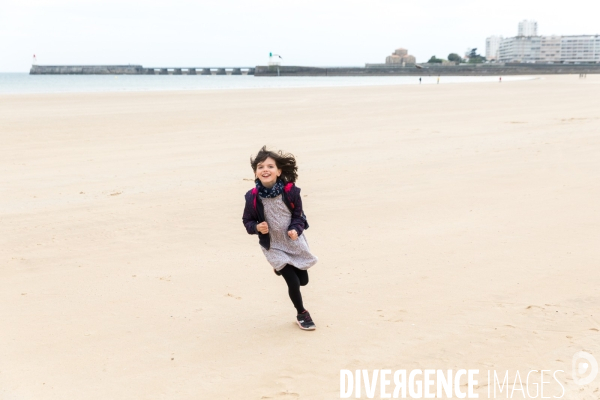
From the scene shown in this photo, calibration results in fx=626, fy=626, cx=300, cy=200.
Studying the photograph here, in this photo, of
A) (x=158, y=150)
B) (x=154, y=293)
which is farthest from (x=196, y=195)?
(x=158, y=150)

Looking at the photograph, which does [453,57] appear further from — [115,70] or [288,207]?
[288,207]

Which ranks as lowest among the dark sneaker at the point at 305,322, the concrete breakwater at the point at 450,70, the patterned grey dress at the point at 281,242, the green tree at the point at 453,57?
the dark sneaker at the point at 305,322

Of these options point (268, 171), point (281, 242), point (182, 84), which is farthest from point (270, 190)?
point (182, 84)

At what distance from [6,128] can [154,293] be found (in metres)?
11.2

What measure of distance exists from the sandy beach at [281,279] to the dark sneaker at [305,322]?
47 millimetres

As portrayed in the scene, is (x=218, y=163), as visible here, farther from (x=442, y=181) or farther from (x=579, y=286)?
(x=579, y=286)

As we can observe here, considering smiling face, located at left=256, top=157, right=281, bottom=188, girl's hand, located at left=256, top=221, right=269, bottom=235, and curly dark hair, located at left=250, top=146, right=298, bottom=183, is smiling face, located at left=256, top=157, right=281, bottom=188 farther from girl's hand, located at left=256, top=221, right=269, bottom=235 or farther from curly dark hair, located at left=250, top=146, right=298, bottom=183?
girl's hand, located at left=256, top=221, right=269, bottom=235

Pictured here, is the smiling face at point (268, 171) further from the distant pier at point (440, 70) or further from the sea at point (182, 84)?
the distant pier at point (440, 70)

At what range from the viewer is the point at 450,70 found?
368ft

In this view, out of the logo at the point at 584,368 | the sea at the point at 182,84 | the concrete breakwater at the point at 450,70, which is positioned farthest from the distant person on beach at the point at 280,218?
the concrete breakwater at the point at 450,70

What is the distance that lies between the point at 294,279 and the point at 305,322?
0.91ft

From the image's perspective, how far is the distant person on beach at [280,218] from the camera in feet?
12.2

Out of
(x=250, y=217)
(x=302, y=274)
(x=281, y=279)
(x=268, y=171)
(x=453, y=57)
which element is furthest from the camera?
(x=453, y=57)

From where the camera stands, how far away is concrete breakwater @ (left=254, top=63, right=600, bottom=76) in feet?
349
